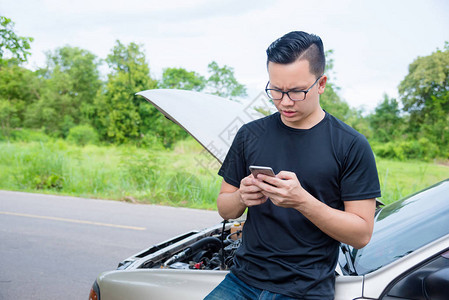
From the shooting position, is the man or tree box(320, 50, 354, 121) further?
tree box(320, 50, 354, 121)

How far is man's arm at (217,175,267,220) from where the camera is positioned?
1536 mm

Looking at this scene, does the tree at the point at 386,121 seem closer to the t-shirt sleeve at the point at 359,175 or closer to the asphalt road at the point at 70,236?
the asphalt road at the point at 70,236

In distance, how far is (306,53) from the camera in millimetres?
1568

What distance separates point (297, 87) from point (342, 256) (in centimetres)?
106

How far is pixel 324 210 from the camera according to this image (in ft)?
4.80

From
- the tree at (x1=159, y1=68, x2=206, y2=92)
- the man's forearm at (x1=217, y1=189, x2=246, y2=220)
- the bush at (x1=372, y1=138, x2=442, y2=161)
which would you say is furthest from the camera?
the tree at (x1=159, y1=68, x2=206, y2=92)

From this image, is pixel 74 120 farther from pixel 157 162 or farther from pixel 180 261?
pixel 180 261

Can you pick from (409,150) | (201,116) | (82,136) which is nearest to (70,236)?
(201,116)

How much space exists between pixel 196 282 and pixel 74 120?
32959 millimetres

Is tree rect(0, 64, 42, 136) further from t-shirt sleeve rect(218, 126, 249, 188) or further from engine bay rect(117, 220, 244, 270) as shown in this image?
t-shirt sleeve rect(218, 126, 249, 188)

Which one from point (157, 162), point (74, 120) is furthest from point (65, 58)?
point (157, 162)

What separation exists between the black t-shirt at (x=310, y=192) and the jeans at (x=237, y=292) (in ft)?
0.08

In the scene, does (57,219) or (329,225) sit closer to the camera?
(329,225)

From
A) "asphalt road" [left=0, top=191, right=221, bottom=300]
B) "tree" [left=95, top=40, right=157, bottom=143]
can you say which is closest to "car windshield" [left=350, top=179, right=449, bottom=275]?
"asphalt road" [left=0, top=191, right=221, bottom=300]
